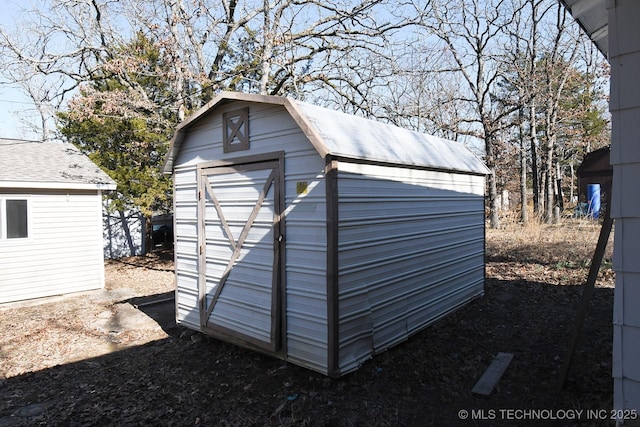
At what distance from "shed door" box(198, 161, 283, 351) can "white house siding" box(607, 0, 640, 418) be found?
10.1ft

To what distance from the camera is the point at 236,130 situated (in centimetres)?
496

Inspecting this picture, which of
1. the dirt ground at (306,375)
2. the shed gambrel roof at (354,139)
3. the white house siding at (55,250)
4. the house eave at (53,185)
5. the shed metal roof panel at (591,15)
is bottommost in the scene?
the dirt ground at (306,375)

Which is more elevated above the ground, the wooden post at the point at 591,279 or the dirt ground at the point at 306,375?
the wooden post at the point at 591,279

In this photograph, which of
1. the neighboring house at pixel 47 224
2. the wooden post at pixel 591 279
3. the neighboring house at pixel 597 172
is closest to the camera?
the wooden post at pixel 591 279

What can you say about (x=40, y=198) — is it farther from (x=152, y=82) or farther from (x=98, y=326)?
(x=152, y=82)

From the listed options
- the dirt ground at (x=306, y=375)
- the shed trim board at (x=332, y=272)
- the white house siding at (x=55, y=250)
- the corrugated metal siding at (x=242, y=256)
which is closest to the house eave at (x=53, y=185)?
the white house siding at (x=55, y=250)

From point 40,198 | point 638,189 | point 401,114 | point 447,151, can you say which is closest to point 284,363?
point 638,189

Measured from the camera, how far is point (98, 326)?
6621 millimetres

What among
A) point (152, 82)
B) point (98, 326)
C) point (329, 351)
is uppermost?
point (152, 82)

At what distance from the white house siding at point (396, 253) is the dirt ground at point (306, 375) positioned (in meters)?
0.30

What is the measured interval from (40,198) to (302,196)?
7.67m

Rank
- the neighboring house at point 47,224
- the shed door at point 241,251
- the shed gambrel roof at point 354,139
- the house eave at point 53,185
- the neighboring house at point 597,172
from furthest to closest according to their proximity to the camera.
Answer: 1. the neighboring house at point 597,172
2. the neighboring house at point 47,224
3. the house eave at point 53,185
4. the shed door at point 241,251
5. the shed gambrel roof at point 354,139

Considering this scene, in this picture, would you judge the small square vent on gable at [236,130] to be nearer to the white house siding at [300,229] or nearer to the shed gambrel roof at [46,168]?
the white house siding at [300,229]

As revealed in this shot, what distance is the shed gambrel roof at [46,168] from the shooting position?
8.46 m
